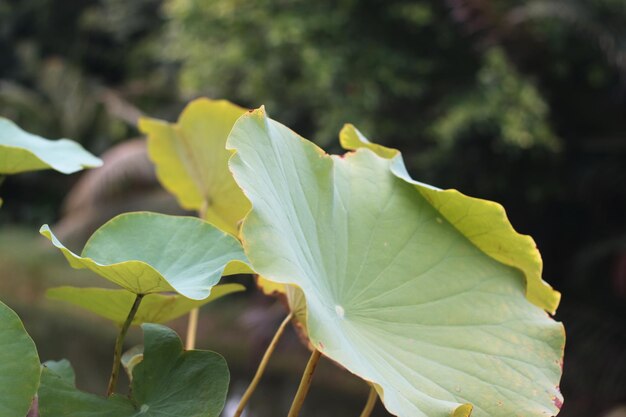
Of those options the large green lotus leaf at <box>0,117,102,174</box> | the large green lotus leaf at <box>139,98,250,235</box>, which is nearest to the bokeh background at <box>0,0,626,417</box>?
the large green lotus leaf at <box>139,98,250,235</box>

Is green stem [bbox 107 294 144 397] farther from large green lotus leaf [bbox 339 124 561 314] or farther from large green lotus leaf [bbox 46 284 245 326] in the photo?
large green lotus leaf [bbox 339 124 561 314]

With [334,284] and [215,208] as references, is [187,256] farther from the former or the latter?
[215,208]

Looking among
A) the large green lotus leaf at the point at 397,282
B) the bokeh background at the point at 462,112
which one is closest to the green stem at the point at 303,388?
the large green lotus leaf at the point at 397,282

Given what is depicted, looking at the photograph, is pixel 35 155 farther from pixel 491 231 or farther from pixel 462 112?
pixel 462 112

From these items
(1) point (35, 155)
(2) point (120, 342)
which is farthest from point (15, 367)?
(1) point (35, 155)

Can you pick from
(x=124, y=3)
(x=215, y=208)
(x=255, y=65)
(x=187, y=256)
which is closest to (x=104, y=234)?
(x=187, y=256)
